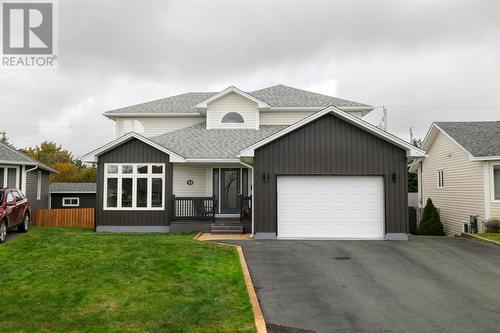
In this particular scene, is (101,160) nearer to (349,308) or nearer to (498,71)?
(349,308)

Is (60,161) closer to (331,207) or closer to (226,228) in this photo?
(226,228)

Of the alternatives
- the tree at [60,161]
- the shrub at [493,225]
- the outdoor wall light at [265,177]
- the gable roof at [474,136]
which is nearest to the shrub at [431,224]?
the shrub at [493,225]

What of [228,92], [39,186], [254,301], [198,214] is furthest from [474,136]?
[39,186]

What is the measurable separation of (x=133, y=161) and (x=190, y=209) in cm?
314

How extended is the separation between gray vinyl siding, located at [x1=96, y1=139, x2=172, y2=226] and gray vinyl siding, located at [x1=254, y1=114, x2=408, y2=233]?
14.6 feet

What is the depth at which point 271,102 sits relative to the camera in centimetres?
2162

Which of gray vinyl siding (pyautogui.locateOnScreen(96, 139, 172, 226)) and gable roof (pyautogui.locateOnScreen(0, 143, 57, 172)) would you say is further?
gable roof (pyautogui.locateOnScreen(0, 143, 57, 172))

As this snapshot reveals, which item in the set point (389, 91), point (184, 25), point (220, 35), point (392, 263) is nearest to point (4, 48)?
point (184, 25)

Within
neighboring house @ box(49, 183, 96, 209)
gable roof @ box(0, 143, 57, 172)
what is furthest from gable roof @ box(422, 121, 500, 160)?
neighboring house @ box(49, 183, 96, 209)

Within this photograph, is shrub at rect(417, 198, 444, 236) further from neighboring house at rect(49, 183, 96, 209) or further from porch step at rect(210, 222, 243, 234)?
neighboring house at rect(49, 183, 96, 209)

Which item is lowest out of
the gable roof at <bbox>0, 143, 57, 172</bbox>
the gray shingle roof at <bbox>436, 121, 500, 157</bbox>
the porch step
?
the porch step

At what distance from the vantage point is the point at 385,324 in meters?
5.54

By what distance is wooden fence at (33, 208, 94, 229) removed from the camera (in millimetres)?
19172

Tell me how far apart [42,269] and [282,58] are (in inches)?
668
